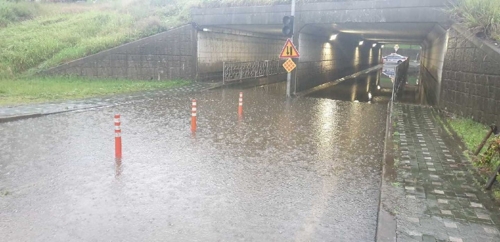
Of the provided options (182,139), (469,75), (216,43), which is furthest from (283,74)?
(182,139)

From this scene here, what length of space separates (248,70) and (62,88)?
13860 millimetres

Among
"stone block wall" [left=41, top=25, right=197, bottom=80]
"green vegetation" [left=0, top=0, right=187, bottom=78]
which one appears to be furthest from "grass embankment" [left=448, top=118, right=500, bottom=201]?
"green vegetation" [left=0, top=0, right=187, bottom=78]

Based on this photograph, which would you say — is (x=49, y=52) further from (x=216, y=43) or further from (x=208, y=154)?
(x=208, y=154)

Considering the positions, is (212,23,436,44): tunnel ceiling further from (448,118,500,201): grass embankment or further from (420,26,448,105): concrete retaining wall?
(448,118,500,201): grass embankment

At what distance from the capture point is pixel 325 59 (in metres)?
29.3

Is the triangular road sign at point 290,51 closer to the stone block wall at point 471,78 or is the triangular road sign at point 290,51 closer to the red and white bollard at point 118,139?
the stone block wall at point 471,78

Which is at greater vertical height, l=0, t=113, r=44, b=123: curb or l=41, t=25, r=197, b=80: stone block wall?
l=41, t=25, r=197, b=80: stone block wall

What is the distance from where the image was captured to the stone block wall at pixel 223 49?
23156mm

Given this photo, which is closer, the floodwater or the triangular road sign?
the floodwater

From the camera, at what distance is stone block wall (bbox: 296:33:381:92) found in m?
22.7

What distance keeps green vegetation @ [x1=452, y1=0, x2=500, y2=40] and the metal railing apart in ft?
43.6

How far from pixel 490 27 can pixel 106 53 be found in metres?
18.1

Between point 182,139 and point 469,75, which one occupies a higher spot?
point 469,75

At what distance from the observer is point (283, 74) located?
34312 millimetres
